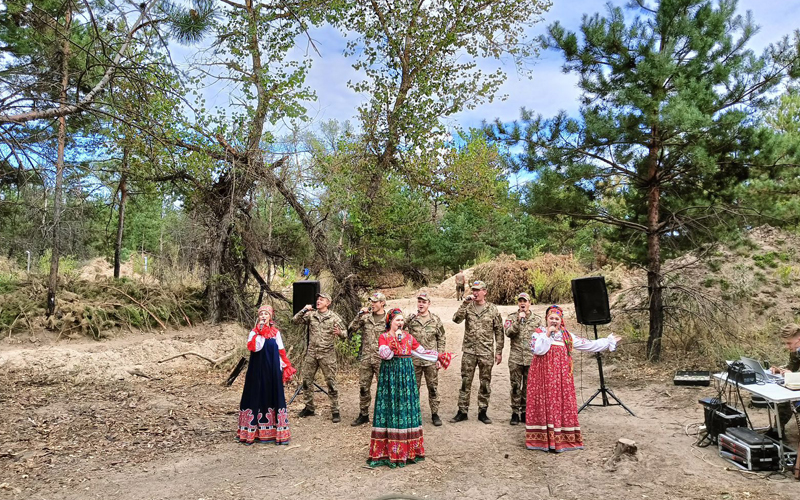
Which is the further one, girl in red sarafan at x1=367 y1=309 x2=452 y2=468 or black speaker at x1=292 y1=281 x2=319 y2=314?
black speaker at x1=292 y1=281 x2=319 y2=314

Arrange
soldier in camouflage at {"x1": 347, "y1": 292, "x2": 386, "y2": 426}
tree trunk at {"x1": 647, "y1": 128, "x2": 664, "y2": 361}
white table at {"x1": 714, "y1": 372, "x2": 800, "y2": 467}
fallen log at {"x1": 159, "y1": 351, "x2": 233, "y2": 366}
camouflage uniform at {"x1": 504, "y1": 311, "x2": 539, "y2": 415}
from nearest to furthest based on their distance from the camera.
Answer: white table at {"x1": 714, "y1": 372, "x2": 800, "y2": 467}, camouflage uniform at {"x1": 504, "y1": 311, "x2": 539, "y2": 415}, soldier in camouflage at {"x1": 347, "y1": 292, "x2": 386, "y2": 426}, tree trunk at {"x1": 647, "y1": 128, "x2": 664, "y2": 361}, fallen log at {"x1": 159, "y1": 351, "x2": 233, "y2": 366}

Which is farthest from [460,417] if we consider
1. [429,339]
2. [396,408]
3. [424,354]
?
[396,408]

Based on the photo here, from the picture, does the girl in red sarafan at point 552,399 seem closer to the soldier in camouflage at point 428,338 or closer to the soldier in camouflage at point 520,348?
the soldier in camouflage at point 520,348

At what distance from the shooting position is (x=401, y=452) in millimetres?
5574

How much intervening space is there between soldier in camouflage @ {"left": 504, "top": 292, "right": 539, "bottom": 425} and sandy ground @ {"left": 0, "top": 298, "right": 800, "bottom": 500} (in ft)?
1.01

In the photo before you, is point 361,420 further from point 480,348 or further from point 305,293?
point 305,293

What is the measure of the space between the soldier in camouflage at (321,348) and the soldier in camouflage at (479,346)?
1665mm

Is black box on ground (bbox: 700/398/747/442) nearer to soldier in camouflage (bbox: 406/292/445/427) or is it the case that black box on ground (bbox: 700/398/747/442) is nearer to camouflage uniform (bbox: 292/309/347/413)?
soldier in camouflage (bbox: 406/292/445/427)

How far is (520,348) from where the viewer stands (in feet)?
23.0

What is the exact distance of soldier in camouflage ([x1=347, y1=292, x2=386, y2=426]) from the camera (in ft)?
23.6

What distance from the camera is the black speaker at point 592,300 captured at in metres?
7.57

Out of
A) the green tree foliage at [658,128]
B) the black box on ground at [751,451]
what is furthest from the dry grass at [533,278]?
the black box on ground at [751,451]

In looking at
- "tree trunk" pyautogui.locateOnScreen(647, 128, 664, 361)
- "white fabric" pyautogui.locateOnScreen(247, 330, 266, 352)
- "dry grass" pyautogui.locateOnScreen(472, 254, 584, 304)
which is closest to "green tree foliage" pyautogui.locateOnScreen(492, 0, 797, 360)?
"tree trunk" pyautogui.locateOnScreen(647, 128, 664, 361)

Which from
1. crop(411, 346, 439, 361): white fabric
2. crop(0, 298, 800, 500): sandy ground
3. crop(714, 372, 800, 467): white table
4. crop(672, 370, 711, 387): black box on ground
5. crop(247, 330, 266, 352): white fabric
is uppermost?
crop(247, 330, 266, 352): white fabric
